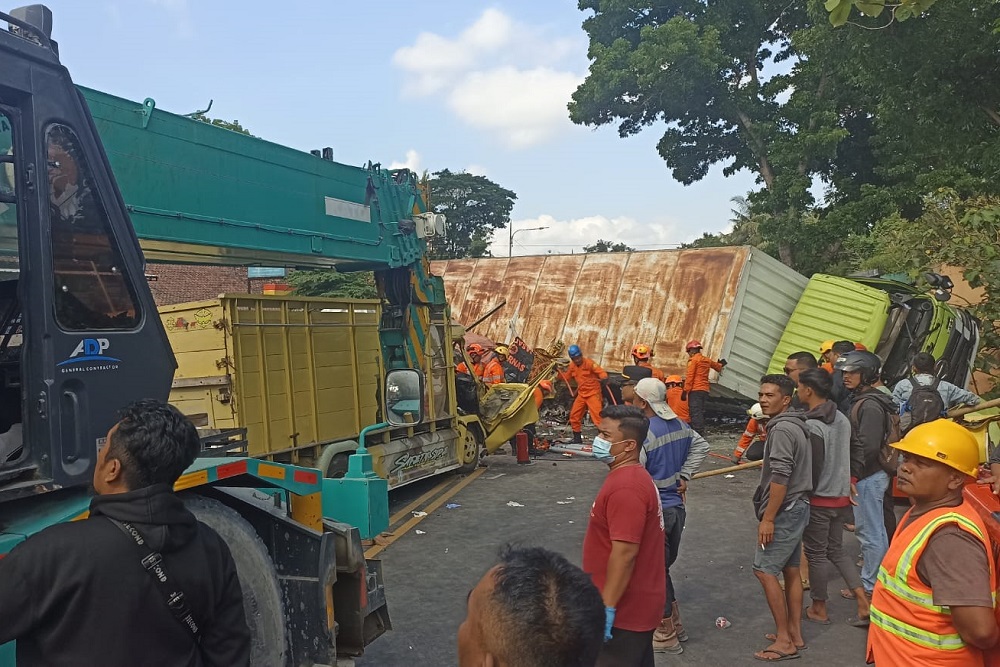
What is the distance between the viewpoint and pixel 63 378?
2428mm

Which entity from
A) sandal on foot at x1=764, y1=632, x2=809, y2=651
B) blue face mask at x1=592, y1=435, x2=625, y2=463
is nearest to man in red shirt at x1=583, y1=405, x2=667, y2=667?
blue face mask at x1=592, y1=435, x2=625, y2=463

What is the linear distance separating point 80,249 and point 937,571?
2968 mm

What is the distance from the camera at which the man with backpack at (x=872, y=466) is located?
5137mm

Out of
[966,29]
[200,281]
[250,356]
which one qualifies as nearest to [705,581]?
[250,356]

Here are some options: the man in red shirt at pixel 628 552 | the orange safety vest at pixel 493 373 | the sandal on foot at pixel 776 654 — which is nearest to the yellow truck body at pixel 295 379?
the orange safety vest at pixel 493 373

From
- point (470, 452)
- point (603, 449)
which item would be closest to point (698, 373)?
point (470, 452)

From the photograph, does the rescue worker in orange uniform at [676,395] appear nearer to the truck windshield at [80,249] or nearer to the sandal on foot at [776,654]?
the sandal on foot at [776,654]

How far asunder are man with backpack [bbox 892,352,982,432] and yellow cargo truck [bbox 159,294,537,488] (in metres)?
4.11

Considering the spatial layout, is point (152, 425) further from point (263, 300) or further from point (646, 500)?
point (263, 300)

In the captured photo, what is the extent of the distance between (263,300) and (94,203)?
4191 millimetres

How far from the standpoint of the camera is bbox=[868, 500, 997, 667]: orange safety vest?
7.81 feet

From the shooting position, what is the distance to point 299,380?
7125mm

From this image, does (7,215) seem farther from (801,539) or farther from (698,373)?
(698,373)

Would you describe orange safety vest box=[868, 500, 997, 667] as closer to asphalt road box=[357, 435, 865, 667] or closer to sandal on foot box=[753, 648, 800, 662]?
asphalt road box=[357, 435, 865, 667]
